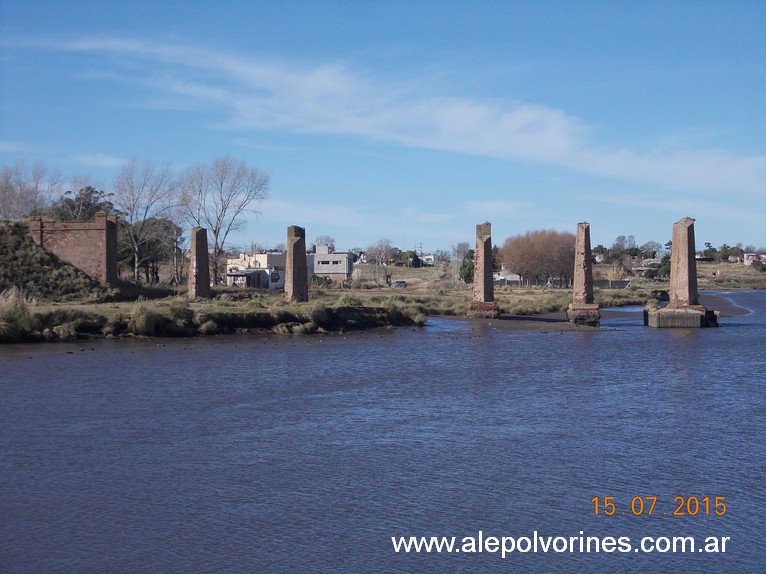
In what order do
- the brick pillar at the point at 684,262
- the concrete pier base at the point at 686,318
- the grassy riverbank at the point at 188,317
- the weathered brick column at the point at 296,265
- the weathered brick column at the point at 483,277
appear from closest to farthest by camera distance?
the grassy riverbank at the point at 188,317, the weathered brick column at the point at 296,265, the brick pillar at the point at 684,262, the concrete pier base at the point at 686,318, the weathered brick column at the point at 483,277

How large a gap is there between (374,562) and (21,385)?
40.1ft

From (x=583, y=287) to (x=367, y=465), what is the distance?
26.2 meters

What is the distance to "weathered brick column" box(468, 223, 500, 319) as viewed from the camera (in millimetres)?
39344

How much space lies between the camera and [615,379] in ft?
66.2

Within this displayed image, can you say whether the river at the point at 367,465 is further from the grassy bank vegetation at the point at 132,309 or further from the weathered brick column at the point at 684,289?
the weathered brick column at the point at 684,289

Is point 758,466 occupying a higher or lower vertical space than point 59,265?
lower

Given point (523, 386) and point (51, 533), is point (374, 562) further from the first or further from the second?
point (523, 386)

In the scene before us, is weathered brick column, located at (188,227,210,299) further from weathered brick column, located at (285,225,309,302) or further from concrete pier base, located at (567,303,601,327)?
concrete pier base, located at (567,303,601,327)

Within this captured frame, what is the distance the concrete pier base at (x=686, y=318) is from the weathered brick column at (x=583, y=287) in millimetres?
3036

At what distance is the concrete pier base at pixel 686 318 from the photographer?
3700 centimetres

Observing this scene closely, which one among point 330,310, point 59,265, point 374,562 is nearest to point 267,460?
point 374,562

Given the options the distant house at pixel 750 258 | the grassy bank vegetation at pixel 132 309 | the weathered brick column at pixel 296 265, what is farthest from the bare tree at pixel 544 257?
the distant house at pixel 750 258

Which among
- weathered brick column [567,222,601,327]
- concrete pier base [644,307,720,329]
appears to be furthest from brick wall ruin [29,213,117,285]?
concrete pier base [644,307,720,329]
